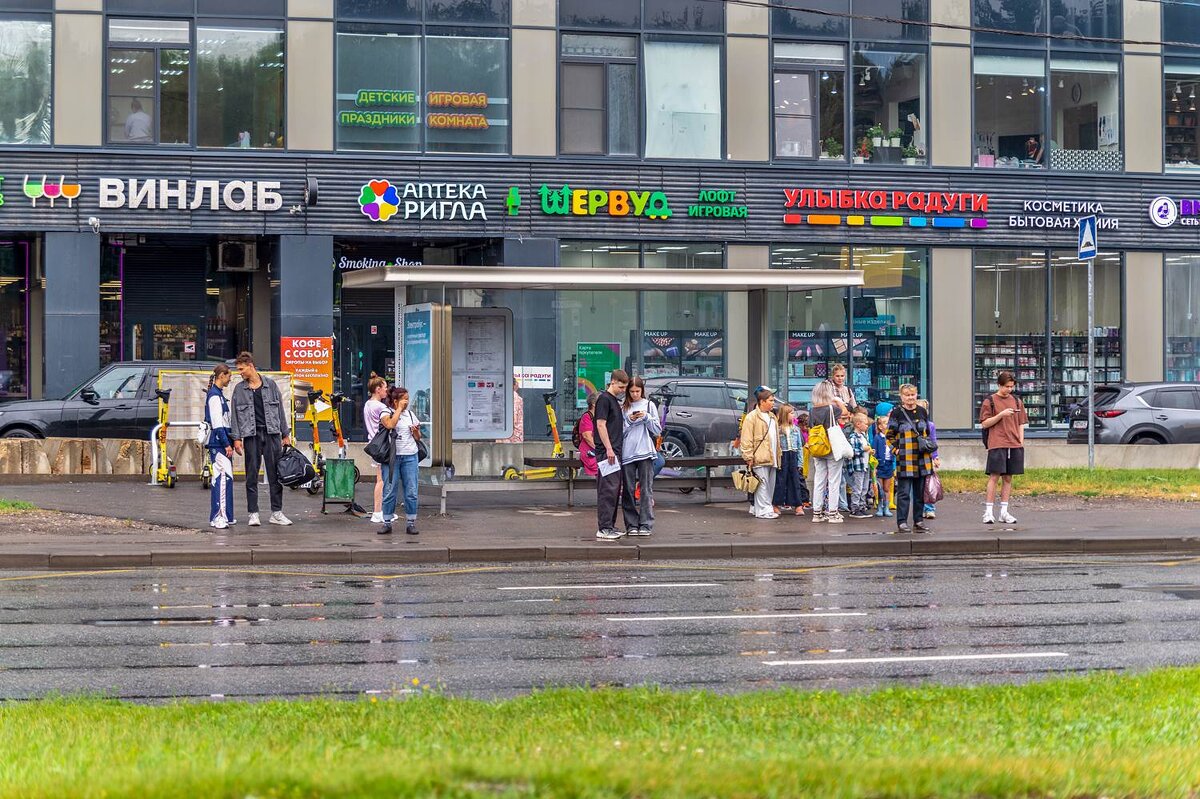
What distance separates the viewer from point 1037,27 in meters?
33.3

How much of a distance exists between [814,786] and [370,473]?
21.0 metres

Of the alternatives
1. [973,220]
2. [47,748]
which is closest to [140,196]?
[973,220]

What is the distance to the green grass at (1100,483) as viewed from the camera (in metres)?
23.4

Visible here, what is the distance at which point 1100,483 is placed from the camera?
24.1 metres

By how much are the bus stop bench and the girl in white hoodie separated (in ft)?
9.43

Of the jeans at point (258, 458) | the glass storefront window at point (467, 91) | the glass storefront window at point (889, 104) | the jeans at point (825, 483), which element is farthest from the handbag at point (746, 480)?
the glass storefront window at point (889, 104)

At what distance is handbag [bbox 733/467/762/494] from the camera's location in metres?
21.0

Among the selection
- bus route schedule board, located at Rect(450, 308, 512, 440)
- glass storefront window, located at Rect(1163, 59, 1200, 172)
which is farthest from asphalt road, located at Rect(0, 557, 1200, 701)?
glass storefront window, located at Rect(1163, 59, 1200, 172)

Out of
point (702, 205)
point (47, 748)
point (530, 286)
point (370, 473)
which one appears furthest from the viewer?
point (702, 205)

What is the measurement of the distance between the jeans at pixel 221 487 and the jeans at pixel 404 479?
72.0 inches

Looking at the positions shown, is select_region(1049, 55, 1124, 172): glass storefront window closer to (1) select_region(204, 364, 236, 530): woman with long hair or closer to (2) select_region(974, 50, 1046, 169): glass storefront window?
(2) select_region(974, 50, 1046, 169): glass storefront window

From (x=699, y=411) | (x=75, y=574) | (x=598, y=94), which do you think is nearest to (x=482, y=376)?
(x=699, y=411)

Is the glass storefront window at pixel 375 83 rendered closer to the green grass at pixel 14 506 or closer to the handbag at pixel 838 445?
the green grass at pixel 14 506

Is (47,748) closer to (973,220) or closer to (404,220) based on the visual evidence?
(404,220)
